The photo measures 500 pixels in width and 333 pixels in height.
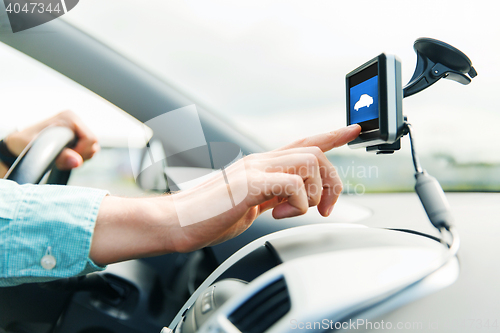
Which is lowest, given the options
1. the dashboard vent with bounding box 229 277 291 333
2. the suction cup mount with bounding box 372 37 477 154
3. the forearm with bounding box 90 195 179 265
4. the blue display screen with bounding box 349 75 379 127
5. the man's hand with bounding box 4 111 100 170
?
the dashboard vent with bounding box 229 277 291 333

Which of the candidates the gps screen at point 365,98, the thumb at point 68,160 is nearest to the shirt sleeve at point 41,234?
the thumb at point 68,160

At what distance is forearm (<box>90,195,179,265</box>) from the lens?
617 millimetres

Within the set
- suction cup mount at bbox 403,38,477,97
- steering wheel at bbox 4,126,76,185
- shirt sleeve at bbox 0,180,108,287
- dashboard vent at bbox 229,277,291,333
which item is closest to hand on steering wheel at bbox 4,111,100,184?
steering wheel at bbox 4,126,76,185

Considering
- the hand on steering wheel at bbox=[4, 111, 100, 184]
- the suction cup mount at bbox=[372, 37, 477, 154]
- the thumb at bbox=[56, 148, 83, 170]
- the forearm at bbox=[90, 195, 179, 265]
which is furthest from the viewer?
the thumb at bbox=[56, 148, 83, 170]

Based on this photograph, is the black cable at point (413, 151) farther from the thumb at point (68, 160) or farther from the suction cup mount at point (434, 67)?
the thumb at point (68, 160)

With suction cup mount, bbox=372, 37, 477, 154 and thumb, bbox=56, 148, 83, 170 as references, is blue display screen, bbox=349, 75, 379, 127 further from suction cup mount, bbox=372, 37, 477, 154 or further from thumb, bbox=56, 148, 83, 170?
thumb, bbox=56, 148, 83, 170

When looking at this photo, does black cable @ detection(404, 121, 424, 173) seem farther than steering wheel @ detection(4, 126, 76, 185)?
No

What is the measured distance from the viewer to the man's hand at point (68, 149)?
1040mm

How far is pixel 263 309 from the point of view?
1.71 ft

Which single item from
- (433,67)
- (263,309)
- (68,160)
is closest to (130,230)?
(263,309)

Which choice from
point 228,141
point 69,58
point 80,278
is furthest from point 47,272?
point 69,58

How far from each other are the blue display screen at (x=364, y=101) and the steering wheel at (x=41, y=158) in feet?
2.65

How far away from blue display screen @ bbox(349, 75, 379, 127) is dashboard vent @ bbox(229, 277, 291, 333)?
1.36 ft

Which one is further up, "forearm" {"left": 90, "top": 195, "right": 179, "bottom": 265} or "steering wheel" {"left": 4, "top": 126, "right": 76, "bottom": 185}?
"steering wheel" {"left": 4, "top": 126, "right": 76, "bottom": 185}
